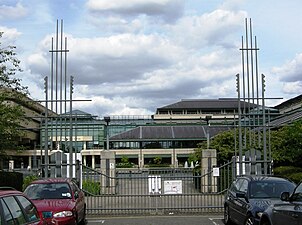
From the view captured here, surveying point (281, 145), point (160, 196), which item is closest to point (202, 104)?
point (281, 145)

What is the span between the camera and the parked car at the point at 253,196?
498 inches

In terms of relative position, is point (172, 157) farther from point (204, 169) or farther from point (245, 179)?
point (245, 179)

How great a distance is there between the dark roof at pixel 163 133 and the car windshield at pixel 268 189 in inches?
2431

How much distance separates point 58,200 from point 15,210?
23.5 ft

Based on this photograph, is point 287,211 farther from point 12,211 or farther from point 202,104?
point 202,104

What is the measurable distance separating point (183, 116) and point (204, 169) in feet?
295

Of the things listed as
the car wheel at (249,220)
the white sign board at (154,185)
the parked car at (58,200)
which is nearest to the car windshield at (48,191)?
the parked car at (58,200)

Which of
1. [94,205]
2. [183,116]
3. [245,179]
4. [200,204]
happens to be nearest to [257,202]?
[245,179]

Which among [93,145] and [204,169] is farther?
[93,145]

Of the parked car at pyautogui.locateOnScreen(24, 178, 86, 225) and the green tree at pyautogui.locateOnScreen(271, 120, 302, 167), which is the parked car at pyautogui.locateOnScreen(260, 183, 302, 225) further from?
the green tree at pyautogui.locateOnScreen(271, 120, 302, 167)

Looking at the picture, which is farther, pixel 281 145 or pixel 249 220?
pixel 281 145

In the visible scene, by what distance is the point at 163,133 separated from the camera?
260ft

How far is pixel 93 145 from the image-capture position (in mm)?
84438

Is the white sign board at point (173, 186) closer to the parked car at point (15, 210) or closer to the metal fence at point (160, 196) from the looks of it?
the metal fence at point (160, 196)
